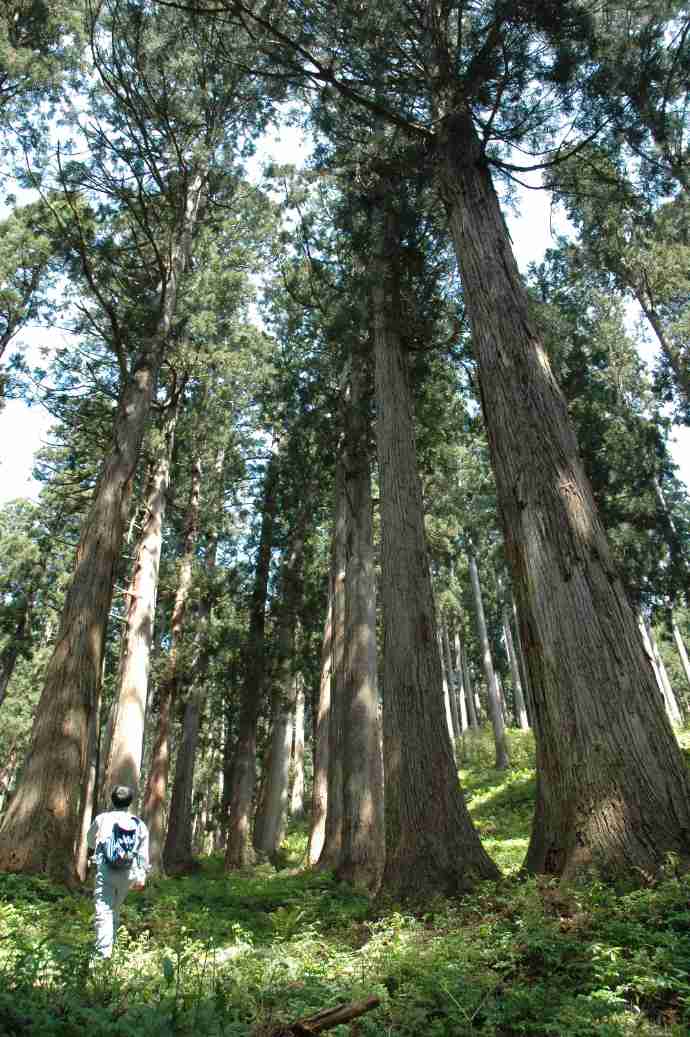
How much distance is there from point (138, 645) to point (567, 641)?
8.53 m

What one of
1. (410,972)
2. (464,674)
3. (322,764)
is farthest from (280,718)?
(464,674)

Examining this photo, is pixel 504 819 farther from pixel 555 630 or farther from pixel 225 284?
pixel 225 284

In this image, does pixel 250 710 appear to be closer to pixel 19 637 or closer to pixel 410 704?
pixel 410 704

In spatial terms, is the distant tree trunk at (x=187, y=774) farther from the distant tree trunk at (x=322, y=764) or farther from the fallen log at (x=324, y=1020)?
the fallen log at (x=324, y=1020)

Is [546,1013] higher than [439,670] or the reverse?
the reverse

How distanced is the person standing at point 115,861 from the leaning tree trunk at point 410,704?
2183 millimetres

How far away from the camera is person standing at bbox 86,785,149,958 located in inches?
175

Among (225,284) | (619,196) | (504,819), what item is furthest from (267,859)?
(619,196)

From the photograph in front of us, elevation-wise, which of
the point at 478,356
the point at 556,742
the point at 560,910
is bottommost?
the point at 560,910

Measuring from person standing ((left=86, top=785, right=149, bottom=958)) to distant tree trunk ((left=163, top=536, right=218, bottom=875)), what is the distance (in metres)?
10.5

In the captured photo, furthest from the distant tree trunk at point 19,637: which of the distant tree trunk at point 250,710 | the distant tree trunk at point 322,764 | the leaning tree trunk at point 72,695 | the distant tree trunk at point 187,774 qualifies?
the leaning tree trunk at point 72,695

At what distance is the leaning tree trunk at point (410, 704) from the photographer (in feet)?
18.6

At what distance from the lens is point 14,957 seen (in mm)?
3738

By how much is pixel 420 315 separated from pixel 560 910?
8.85m
